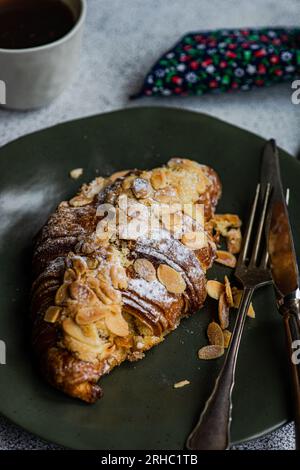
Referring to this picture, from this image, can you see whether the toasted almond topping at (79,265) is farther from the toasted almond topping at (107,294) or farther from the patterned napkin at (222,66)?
the patterned napkin at (222,66)

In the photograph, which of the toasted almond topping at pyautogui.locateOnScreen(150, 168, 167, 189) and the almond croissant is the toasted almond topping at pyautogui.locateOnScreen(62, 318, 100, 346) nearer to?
the almond croissant

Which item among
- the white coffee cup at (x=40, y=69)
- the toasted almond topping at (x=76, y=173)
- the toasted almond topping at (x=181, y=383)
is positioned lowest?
the toasted almond topping at (x=181, y=383)

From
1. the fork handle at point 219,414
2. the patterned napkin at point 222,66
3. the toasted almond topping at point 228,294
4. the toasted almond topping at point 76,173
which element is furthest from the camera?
the patterned napkin at point 222,66

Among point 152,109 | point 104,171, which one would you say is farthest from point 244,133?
point 104,171

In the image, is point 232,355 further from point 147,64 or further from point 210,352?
point 147,64

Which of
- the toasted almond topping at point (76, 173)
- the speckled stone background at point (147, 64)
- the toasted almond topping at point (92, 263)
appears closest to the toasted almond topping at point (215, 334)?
the toasted almond topping at point (92, 263)

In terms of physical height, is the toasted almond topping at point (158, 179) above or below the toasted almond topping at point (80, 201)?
above

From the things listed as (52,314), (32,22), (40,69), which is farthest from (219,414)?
(32,22)
